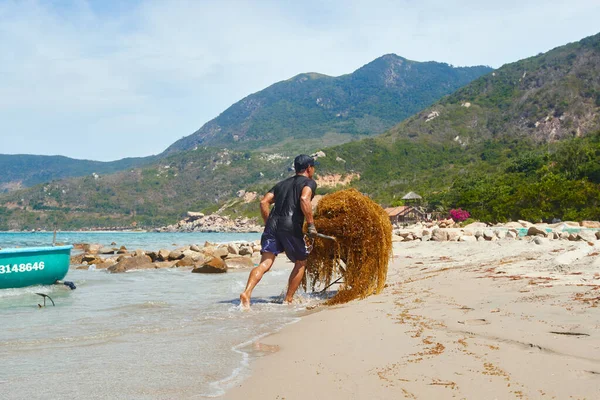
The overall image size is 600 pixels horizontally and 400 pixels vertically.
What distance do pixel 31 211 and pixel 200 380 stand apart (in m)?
172

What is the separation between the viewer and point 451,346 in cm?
375

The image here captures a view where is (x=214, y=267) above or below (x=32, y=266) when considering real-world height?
below

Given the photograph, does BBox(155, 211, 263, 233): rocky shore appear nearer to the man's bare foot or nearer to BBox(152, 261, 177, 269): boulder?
BBox(152, 261, 177, 269): boulder

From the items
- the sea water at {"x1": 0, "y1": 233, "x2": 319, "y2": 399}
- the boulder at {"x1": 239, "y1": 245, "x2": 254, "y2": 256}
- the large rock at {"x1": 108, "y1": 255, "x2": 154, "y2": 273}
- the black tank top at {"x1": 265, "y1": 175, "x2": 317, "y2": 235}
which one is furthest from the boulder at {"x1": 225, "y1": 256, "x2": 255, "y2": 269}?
the black tank top at {"x1": 265, "y1": 175, "x2": 317, "y2": 235}

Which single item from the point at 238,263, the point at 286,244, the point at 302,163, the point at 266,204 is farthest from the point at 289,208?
the point at 238,263

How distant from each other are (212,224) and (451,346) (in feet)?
479

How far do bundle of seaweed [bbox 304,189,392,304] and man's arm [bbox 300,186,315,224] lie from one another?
0.58 metres

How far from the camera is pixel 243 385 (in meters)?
3.24

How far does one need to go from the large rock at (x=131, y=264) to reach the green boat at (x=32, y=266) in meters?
6.33

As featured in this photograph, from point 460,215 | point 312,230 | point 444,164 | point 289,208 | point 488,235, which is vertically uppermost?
point 444,164

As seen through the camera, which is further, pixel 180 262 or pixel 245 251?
pixel 245 251

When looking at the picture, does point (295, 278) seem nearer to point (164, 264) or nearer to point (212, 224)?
point (164, 264)

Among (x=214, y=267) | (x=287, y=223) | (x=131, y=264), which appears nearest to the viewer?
(x=287, y=223)

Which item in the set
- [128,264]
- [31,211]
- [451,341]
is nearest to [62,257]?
[128,264]
